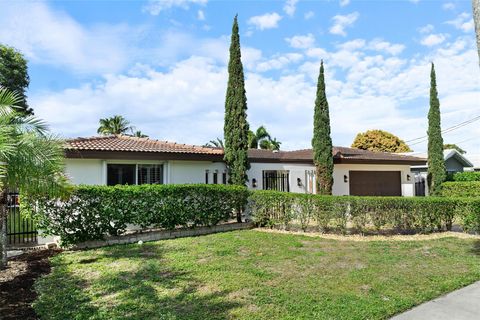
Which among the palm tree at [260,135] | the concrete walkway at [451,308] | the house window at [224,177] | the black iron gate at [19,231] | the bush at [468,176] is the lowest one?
the concrete walkway at [451,308]

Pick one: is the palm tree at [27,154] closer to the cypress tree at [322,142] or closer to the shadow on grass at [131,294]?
the shadow on grass at [131,294]

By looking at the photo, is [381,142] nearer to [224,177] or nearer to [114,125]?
[224,177]

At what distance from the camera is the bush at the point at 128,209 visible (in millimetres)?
9719

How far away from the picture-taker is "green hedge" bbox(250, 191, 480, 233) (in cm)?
1170

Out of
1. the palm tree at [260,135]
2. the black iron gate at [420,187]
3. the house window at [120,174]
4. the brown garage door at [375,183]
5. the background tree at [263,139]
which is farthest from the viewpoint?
the background tree at [263,139]

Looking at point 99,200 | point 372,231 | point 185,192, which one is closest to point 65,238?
point 99,200

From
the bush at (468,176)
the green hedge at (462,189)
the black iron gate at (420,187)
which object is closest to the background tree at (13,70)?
the green hedge at (462,189)

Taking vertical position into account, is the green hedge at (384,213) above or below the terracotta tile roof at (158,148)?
below

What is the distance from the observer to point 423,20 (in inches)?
506

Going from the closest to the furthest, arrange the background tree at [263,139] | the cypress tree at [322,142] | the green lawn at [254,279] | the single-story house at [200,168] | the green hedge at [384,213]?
the green lawn at [254,279]
the green hedge at [384,213]
the single-story house at [200,168]
the cypress tree at [322,142]
the background tree at [263,139]

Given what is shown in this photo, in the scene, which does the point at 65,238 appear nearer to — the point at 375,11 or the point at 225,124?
the point at 225,124

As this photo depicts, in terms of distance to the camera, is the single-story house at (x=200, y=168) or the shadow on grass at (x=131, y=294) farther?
the single-story house at (x=200, y=168)

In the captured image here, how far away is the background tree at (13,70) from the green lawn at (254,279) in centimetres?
2165

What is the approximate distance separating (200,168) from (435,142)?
1597 centimetres
